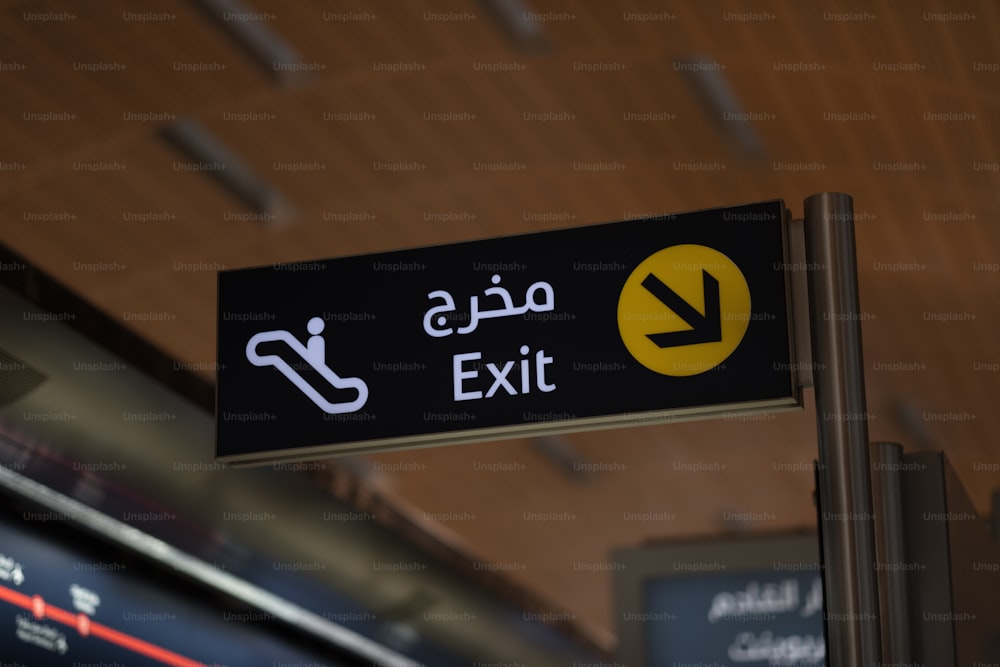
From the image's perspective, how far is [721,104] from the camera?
14.2 m

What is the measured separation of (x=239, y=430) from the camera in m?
4.57

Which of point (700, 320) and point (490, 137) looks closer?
point (700, 320)

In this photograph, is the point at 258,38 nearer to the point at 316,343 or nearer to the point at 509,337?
the point at 316,343

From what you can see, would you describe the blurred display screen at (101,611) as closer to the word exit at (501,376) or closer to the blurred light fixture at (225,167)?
the word exit at (501,376)

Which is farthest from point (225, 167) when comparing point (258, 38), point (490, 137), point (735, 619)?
point (735, 619)

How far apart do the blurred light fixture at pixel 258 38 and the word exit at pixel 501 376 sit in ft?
29.2

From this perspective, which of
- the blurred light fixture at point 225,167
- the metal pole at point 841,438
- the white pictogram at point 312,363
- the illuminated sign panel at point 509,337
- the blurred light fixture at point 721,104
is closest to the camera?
the metal pole at point 841,438

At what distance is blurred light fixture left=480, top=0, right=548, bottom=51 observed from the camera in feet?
42.6

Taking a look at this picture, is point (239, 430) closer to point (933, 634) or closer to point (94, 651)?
point (933, 634)

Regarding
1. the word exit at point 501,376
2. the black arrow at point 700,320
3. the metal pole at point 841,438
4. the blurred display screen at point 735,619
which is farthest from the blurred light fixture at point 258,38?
the metal pole at point 841,438

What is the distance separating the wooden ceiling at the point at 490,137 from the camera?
1215 centimetres

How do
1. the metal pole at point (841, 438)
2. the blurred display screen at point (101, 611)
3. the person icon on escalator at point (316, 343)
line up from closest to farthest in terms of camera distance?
the metal pole at point (841, 438) → the person icon on escalator at point (316, 343) → the blurred display screen at point (101, 611)

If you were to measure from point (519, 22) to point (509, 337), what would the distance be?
9261mm

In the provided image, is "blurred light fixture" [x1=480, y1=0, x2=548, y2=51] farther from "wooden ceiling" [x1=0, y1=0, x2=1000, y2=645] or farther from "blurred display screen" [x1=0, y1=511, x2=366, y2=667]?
"blurred display screen" [x1=0, y1=511, x2=366, y2=667]
